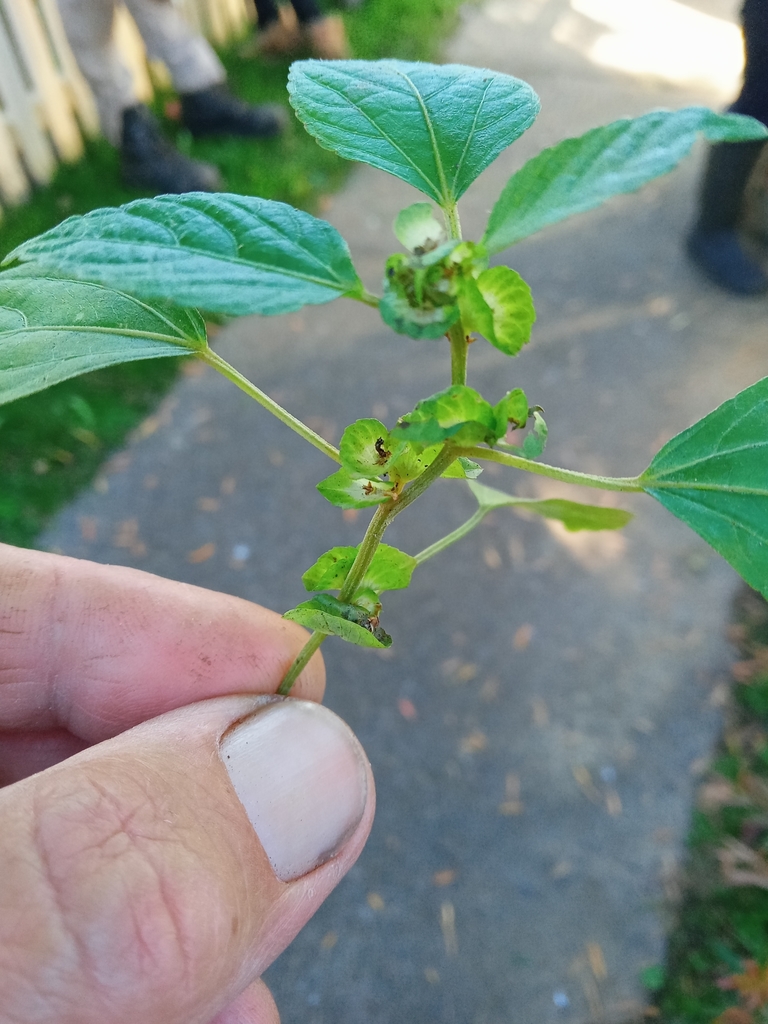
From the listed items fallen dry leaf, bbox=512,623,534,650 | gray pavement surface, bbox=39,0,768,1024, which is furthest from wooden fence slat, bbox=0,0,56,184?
fallen dry leaf, bbox=512,623,534,650

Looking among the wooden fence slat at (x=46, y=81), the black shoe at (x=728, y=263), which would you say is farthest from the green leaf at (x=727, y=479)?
the wooden fence slat at (x=46, y=81)

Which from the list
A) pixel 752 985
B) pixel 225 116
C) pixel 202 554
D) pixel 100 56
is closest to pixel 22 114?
pixel 100 56

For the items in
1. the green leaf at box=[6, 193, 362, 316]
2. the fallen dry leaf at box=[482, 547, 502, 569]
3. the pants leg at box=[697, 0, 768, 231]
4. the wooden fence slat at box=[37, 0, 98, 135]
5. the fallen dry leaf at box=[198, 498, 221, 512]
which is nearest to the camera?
the green leaf at box=[6, 193, 362, 316]

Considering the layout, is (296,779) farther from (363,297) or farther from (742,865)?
(742,865)

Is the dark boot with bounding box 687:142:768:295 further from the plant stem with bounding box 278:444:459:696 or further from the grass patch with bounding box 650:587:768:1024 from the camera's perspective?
the plant stem with bounding box 278:444:459:696

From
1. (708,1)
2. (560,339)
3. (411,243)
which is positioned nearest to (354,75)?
(411,243)

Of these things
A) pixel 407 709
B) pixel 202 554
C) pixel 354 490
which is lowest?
pixel 407 709

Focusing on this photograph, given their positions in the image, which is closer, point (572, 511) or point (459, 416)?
point (459, 416)
